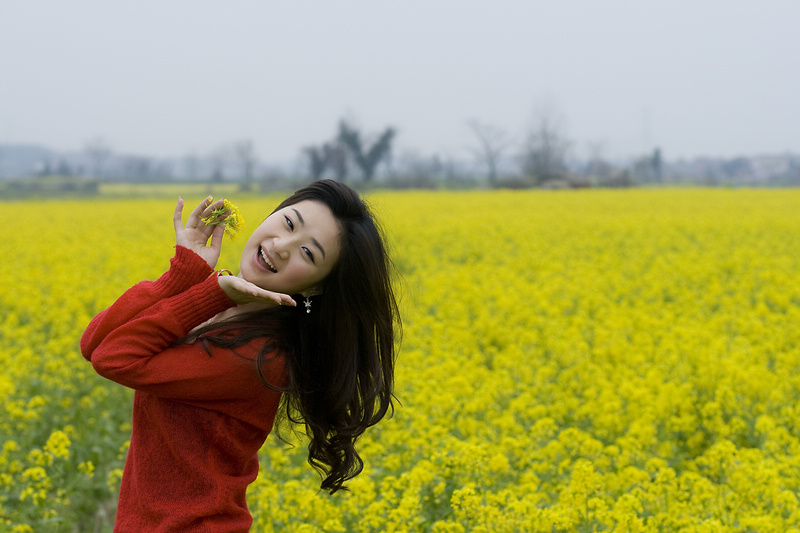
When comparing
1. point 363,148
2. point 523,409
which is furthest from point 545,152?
point 523,409

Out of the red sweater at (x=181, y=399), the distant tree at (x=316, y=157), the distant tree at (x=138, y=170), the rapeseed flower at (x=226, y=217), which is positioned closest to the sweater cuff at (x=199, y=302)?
the red sweater at (x=181, y=399)

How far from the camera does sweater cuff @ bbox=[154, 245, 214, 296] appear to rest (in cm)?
195

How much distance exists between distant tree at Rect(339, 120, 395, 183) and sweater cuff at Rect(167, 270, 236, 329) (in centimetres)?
6184

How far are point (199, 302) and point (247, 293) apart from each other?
15 cm

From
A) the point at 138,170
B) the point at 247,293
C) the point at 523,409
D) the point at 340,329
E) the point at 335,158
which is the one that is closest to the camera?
the point at 247,293

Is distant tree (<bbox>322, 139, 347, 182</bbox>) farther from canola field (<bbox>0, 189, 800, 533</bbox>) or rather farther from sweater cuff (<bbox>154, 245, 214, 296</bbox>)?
sweater cuff (<bbox>154, 245, 214, 296</bbox>)

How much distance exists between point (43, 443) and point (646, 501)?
369cm

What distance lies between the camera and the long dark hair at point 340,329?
6.49ft

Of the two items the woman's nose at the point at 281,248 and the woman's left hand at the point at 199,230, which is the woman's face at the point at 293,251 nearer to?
the woman's nose at the point at 281,248

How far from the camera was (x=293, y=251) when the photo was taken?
6.41 ft

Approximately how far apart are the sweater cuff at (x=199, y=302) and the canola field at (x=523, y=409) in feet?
2.06

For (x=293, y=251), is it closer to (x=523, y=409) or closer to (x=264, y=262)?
(x=264, y=262)

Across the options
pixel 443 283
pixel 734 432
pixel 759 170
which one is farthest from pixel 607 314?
pixel 759 170

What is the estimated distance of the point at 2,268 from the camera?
35.8 feet
